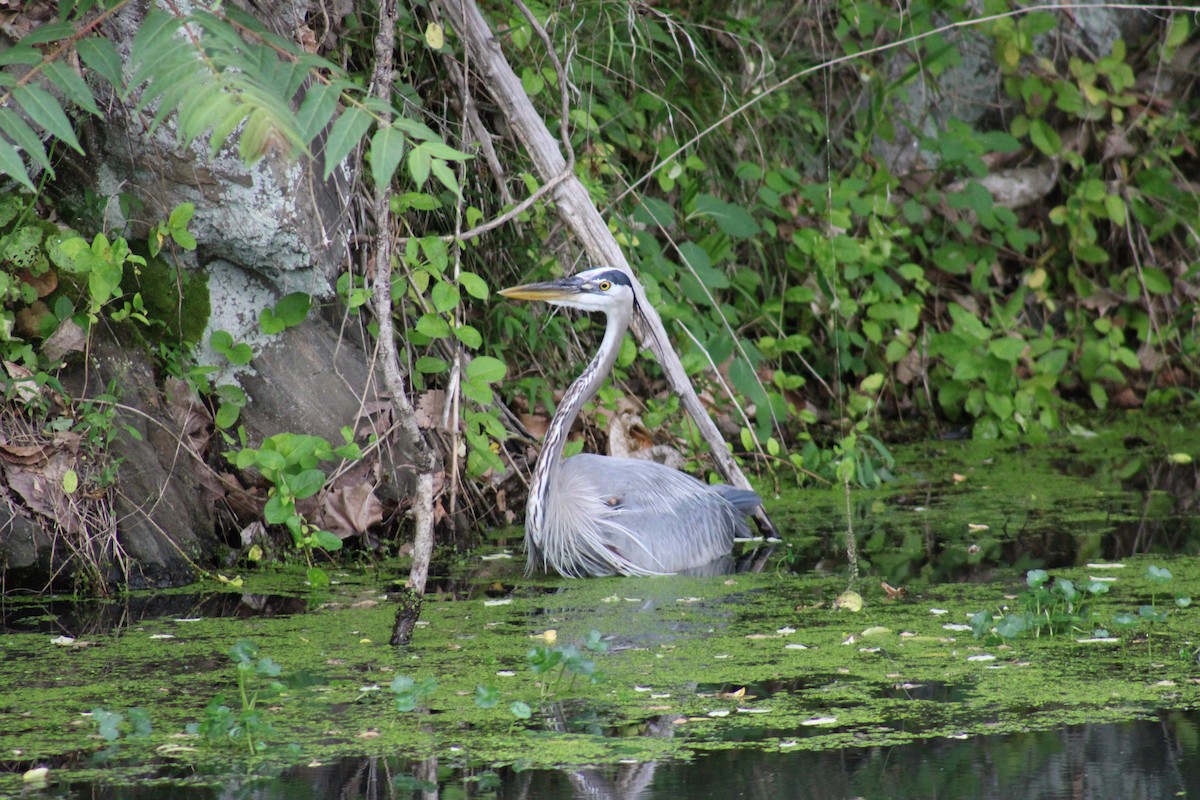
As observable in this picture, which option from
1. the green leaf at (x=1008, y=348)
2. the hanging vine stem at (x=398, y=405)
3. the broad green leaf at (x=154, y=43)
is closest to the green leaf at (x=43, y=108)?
the broad green leaf at (x=154, y=43)

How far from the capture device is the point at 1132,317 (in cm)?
822

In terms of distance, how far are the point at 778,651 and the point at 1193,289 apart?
549 centimetres

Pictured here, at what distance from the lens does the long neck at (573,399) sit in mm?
5051

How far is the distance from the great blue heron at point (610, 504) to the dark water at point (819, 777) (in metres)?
2.01

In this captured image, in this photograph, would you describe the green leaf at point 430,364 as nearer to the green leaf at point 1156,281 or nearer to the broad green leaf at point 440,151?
the broad green leaf at point 440,151

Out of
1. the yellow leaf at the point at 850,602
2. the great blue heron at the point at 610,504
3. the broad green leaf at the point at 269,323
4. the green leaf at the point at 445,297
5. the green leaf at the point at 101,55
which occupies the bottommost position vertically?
the yellow leaf at the point at 850,602

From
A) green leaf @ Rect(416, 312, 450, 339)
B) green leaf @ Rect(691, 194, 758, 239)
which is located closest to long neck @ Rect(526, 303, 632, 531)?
green leaf @ Rect(416, 312, 450, 339)

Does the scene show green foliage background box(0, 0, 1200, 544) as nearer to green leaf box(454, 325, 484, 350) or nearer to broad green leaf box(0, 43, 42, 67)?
green leaf box(454, 325, 484, 350)

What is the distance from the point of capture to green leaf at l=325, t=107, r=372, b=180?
281cm

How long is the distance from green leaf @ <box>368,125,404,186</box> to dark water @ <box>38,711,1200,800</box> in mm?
1133

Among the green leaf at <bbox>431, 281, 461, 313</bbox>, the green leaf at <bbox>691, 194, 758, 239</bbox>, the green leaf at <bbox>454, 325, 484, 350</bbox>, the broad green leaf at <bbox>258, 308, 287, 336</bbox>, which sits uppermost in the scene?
the green leaf at <bbox>691, 194, 758, 239</bbox>

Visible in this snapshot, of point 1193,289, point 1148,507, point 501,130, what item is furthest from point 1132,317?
point 501,130

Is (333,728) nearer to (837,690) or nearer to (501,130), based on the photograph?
(837,690)

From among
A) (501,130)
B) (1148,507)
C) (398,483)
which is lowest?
(1148,507)
